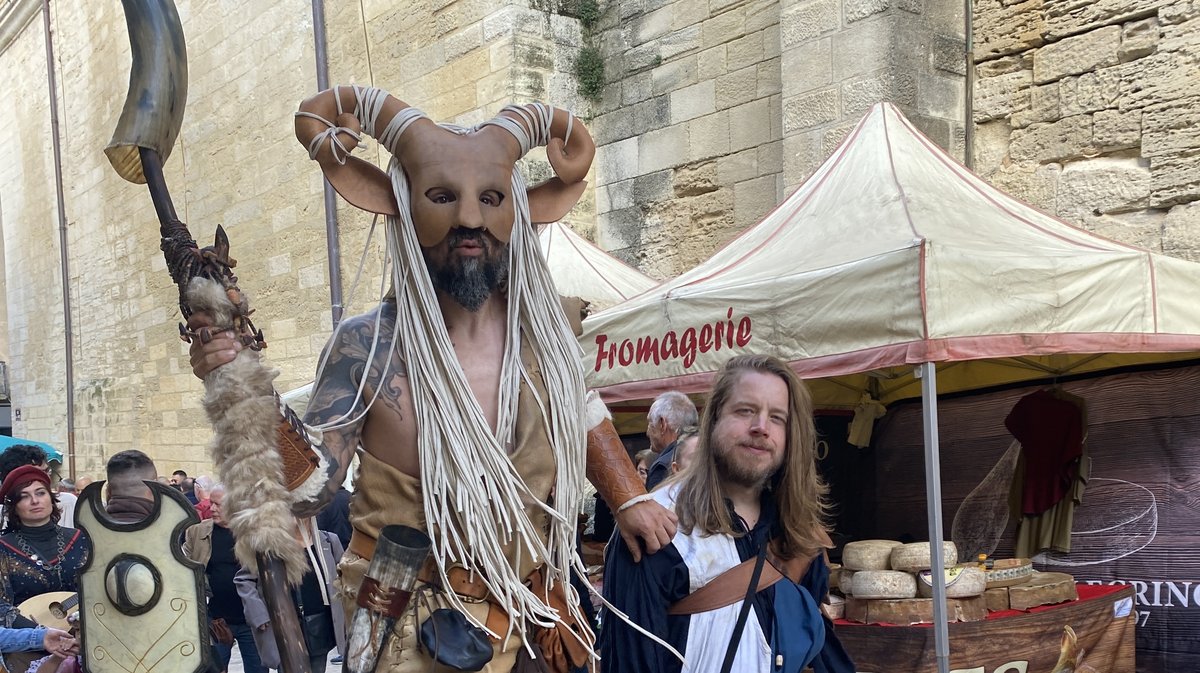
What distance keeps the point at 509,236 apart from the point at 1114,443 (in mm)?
4007

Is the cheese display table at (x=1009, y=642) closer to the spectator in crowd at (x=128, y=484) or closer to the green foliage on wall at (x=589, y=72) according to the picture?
the spectator in crowd at (x=128, y=484)

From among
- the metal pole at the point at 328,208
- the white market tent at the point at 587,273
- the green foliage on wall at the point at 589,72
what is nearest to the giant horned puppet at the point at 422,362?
the white market tent at the point at 587,273

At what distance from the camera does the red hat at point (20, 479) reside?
13.7ft

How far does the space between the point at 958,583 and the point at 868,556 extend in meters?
0.34

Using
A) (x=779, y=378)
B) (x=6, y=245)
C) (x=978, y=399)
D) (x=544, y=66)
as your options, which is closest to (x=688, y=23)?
(x=544, y=66)

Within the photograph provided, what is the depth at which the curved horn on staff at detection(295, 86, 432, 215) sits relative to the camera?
2111 millimetres

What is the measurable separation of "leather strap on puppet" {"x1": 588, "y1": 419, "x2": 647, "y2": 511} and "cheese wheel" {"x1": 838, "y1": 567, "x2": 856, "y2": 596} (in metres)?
2.04

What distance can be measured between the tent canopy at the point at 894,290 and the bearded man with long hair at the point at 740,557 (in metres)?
1.38

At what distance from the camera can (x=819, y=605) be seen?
2475 millimetres

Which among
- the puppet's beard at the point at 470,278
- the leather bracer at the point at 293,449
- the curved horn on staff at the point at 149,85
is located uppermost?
the curved horn on staff at the point at 149,85

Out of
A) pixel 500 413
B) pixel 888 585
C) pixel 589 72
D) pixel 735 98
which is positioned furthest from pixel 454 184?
pixel 589 72

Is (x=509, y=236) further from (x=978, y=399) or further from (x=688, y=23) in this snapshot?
(x=688, y=23)

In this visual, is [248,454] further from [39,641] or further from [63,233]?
[63,233]

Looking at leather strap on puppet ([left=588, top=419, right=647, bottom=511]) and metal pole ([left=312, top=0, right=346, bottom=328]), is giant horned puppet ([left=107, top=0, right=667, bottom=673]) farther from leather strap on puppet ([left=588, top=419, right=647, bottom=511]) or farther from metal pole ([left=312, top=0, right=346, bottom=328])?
metal pole ([left=312, top=0, right=346, bottom=328])
